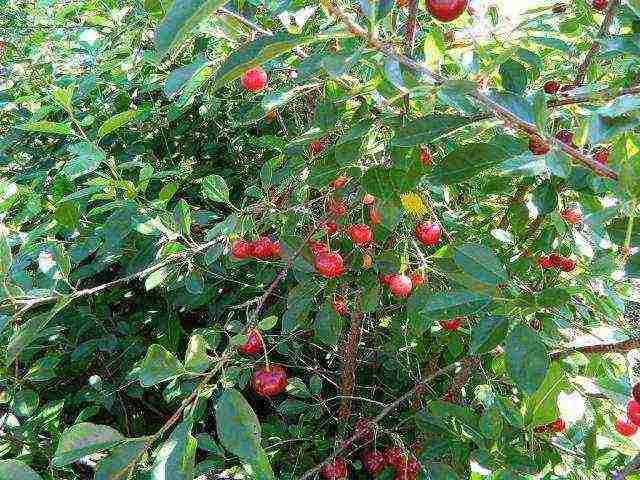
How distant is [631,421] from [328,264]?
1.83 feet

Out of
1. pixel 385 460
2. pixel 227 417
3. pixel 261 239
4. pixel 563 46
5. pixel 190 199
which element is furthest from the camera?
pixel 190 199

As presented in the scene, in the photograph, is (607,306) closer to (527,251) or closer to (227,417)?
(527,251)

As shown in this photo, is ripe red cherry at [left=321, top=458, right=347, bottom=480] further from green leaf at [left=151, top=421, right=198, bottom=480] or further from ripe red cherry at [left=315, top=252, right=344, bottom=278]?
green leaf at [left=151, top=421, right=198, bottom=480]

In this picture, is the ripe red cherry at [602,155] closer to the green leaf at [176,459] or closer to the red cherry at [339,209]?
the red cherry at [339,209]

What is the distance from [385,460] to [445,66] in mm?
900

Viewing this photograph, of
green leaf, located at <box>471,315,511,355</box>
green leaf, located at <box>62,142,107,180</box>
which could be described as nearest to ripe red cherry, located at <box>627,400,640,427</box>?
green leaf, located at <box>471,315,511,355</box>

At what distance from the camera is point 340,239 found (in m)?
1.33

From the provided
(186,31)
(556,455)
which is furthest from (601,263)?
(186,31)

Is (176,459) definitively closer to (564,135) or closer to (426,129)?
(426,129)

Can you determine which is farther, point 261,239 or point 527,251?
point 261,239

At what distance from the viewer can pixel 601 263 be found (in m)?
1.02

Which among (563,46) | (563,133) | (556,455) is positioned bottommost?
(556,455)

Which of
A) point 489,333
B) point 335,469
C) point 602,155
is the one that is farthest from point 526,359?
point 335,469

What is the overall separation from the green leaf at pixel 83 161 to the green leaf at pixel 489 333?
28.8 inches
